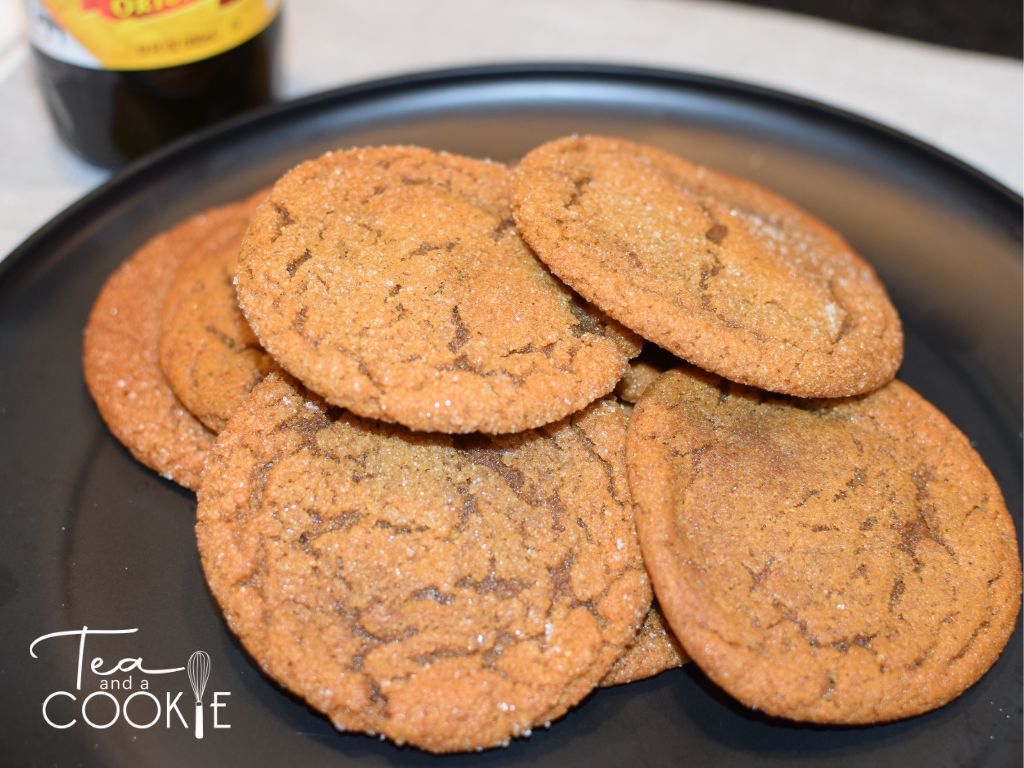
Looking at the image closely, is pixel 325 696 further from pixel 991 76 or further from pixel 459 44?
pixel 991 76

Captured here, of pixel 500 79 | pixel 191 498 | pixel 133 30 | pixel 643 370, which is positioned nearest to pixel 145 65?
pixel 133 30

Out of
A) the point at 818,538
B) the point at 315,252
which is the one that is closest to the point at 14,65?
the point at 315,252

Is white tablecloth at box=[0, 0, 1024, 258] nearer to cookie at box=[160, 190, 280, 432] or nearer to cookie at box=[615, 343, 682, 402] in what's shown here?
cookie at box=[160, 190, 280, 432]

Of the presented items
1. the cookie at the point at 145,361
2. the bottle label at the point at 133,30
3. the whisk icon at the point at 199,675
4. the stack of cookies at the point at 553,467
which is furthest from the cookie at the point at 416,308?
the bottle label at the point at 133,30

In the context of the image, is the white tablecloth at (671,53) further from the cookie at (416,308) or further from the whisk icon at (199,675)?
the whisk icon at (199,675)

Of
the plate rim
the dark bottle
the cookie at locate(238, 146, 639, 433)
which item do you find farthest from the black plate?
the cookie at locate(238, 146, 639, 433)

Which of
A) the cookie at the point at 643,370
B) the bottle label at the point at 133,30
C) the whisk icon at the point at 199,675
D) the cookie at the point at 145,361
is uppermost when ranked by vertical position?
the bottle label at the point at 133,30
